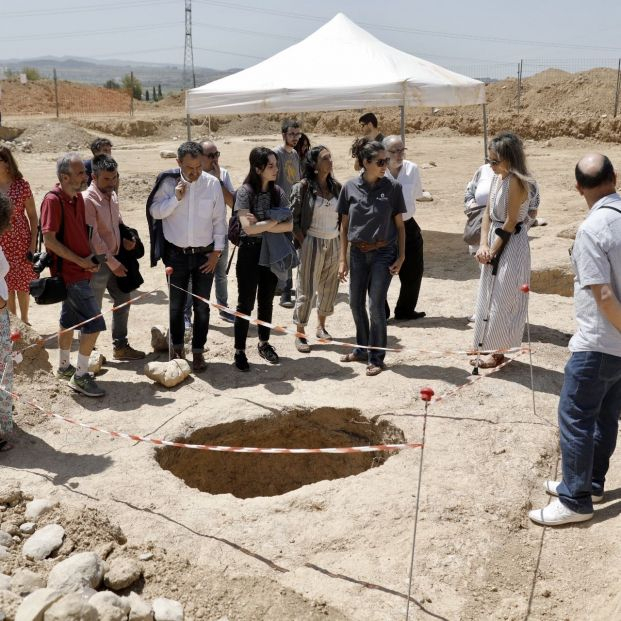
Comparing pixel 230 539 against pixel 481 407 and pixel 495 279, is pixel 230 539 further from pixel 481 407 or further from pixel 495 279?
pixel 495 279

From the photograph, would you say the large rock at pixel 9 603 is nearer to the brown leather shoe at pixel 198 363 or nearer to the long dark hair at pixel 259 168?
the brown leather shoe at pixel 198 363

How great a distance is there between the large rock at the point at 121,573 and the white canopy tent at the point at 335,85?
751 cm

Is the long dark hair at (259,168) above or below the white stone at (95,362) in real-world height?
above

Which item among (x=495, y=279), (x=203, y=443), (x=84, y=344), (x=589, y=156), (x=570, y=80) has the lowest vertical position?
(x=203, y=443)

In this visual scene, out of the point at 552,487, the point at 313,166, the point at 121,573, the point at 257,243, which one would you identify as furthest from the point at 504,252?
the point at 121,573

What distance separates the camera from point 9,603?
3439mm

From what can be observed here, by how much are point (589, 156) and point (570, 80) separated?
33.3 metres

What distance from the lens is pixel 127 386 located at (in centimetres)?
639

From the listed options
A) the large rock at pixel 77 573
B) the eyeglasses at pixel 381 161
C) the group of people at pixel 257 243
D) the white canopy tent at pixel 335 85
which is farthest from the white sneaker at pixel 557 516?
the white canopy tent at pixel 335 85

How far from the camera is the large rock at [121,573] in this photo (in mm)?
3797

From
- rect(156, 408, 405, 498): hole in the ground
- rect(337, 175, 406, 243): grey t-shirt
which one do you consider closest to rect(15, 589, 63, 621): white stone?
rect(156, 408, 405, 498): hole in the ground

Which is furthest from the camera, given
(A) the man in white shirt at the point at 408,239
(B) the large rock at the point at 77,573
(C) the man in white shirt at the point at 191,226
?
(A) the man in white shirt at the point at 408,239

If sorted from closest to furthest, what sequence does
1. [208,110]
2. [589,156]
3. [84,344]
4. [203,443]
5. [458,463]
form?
[589,156], [458,463], [203,443], [84,344], [208,110]

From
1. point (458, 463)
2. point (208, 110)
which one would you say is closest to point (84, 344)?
point (458, 463)
